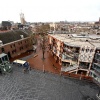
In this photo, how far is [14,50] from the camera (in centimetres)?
4900

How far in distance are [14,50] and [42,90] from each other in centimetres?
3107

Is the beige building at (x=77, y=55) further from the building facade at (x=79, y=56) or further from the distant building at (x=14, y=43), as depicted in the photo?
the distant building at (x=14, y=43)

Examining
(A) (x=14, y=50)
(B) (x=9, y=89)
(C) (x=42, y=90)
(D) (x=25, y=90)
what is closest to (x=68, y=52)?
(C) (x=42, y=90)

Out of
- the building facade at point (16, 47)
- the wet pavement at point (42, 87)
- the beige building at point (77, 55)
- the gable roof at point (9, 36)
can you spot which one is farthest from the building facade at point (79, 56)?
the gable roof at point (9, 36)

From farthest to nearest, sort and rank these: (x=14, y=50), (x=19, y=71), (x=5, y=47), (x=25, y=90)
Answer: (x=14, y=50), (x=5, y=47), (x=19, y=71), (x=25, y=90)

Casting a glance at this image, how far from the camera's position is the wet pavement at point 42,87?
23656 millimetres

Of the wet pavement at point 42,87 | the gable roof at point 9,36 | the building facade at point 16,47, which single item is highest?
the gable roof at point 9,36

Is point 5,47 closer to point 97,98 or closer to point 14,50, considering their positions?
point 14,50

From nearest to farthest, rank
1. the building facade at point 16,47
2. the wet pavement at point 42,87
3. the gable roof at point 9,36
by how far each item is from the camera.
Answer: the wet pavement at point 42,87 → the building facade at point 16,47 → the gable roof at point 9,36

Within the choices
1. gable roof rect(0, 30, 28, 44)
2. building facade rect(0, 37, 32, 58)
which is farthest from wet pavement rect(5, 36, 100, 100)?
gable roof rect(0, 30, 28, 44)

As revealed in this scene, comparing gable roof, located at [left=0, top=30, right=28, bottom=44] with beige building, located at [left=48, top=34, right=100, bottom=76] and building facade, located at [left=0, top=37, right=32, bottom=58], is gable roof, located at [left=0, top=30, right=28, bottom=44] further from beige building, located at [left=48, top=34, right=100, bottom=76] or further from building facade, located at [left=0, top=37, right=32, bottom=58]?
beige building, located at [left=48, top=34, right=100, bottom=76]

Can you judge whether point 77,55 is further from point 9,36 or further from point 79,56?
point 9,36

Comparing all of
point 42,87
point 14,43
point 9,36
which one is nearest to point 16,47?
point 14,43

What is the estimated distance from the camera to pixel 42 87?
26750 millimetres
